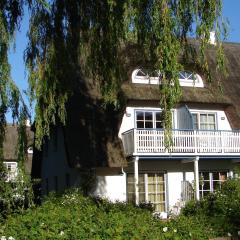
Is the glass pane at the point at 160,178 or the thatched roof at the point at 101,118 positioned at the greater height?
the thatched roof at the point at 101,118

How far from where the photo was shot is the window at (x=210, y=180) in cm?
2573

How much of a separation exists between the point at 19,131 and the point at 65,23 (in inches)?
141

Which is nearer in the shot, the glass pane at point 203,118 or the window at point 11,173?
the window at point 11,173

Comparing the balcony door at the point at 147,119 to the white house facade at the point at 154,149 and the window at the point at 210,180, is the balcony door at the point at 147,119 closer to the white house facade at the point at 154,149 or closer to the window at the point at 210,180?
the white house facade at the point at 154,149

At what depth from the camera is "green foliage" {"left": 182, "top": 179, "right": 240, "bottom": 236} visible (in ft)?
41.3

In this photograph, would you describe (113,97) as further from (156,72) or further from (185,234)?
(185,234)

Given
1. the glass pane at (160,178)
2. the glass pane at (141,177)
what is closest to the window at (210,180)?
the glass pane at (160,178)

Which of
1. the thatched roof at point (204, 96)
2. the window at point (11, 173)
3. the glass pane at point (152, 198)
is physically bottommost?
the glass pane at point (152, 198)

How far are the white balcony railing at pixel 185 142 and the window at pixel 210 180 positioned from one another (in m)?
1.68

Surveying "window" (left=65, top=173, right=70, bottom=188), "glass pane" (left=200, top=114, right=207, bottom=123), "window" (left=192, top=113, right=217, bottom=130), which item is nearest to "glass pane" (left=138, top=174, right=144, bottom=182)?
"window" (left=65, top=173, right=70, bottom=188)

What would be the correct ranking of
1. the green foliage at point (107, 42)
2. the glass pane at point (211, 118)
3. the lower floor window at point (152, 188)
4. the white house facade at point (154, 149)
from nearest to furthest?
the green foliage at point (107, 42) → the white house facade at point (154, 149) → the lower floor window at point (152, 188) → the glass pane at point (211, 118)

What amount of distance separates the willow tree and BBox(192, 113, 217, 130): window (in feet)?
39.3

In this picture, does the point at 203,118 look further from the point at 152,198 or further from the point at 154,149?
the point at 152,198

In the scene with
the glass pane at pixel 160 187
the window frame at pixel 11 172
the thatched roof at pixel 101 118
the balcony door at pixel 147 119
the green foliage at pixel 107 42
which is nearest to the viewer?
the green foliage at pixel 107 42
